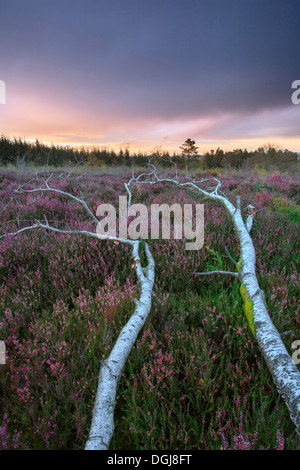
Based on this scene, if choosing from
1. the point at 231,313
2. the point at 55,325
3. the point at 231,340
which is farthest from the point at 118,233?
the point at 231,340

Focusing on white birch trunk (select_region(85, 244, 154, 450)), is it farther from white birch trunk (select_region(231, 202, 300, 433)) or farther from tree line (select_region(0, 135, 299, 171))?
tree line (select_region(0, 135, 299, 171))

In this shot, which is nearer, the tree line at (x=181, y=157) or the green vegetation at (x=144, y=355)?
the green vegetation at (x=144, y=355)

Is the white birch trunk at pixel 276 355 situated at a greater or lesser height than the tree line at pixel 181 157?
lesser

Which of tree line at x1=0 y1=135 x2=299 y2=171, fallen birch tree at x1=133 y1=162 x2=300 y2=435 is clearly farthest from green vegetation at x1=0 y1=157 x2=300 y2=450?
tree line at x1=0 y1=135 x2=299 y2=171

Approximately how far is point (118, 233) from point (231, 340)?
2479 mm

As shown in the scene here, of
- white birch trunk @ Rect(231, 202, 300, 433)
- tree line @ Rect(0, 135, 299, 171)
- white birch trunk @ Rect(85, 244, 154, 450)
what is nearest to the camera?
white birch trunk @ Rect(85, 244, 154, 450)

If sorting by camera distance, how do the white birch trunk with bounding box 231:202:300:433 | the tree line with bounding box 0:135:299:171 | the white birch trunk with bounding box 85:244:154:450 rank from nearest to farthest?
the white birch trunk with bounding box 85:244:154:450, the white birch trunk with bounding box 231:202:300:433, the tree line with bounding box 0:135:299:171

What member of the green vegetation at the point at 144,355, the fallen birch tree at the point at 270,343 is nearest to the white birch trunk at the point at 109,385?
the green vegetation at the point at 144,355

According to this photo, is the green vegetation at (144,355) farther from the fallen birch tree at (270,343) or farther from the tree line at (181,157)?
the tree line at (181,157)

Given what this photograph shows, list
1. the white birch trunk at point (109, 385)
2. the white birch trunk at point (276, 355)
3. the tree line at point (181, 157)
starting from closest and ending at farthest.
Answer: the white birch trunk at point (109, 385)
the white birch trunk at point (276, 355)
the tree line at point (181, 157)

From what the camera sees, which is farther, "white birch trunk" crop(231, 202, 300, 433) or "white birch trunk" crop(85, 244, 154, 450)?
"white birch trunk" crop(231, 202, 300, 433)

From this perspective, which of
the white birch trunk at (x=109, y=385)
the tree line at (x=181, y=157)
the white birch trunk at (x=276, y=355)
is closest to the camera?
the white birch trunk at (x=109, y=385)

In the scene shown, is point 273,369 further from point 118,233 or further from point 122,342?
point 118,233
